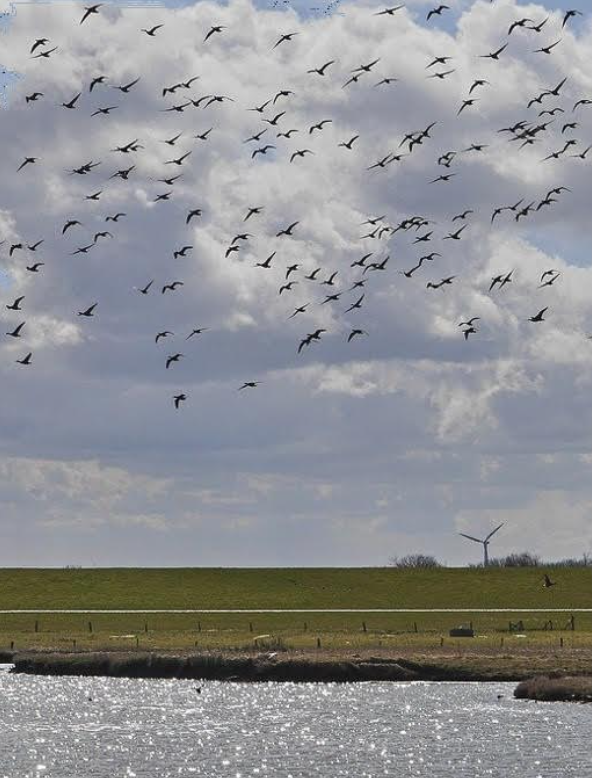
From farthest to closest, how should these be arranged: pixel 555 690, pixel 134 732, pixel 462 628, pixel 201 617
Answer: pixel 201 617, pixel 462 628, pixel 555 690, pixel 134 732

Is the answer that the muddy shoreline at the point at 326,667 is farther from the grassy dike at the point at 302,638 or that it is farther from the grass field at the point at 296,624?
the grass field at the point at 296,624

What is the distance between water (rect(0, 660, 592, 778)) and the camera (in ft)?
257

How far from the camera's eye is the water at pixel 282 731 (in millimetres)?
78188

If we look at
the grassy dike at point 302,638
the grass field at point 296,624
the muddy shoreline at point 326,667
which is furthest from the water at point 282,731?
the grass field at point 296,624

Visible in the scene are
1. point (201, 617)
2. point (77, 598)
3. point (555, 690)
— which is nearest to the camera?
point (555, 690)

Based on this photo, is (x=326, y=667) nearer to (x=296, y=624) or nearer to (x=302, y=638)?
(x=302, y=638)

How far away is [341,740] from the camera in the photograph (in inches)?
3445

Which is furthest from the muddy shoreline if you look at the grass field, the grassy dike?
the grass field

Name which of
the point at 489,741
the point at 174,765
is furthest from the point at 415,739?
the point at 174,765

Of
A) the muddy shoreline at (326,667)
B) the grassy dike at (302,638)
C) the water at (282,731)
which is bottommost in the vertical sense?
the water at (282,731)

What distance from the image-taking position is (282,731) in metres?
91.2

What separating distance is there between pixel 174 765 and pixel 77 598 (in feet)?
393

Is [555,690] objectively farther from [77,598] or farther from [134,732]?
[77,598]

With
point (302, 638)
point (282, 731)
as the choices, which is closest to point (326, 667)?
point (282, 731)
